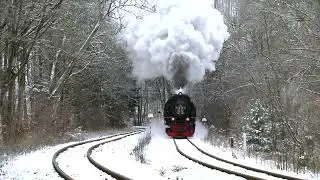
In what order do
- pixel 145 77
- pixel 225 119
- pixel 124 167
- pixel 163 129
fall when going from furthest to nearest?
1. pixel 225 119
2. pixel 163 129
3. pixel 145 77
4. pixel 124 167

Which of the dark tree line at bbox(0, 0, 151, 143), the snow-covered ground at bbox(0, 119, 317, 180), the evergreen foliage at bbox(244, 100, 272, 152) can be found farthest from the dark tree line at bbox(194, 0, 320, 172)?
the dark tree line at bbox(0, 0, 151, 143)

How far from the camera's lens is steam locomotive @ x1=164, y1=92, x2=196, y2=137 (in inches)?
1117

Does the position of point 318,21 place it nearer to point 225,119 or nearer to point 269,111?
point 269,111

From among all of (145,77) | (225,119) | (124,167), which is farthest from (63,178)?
(225,119)

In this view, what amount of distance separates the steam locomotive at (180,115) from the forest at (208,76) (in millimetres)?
1630

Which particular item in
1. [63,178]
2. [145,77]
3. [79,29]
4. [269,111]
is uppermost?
[79,29]

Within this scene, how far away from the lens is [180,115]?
28.3 m

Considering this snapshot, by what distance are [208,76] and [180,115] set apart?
1586cm

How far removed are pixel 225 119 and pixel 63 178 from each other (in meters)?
26.1

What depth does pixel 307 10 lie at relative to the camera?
1770 centimetres

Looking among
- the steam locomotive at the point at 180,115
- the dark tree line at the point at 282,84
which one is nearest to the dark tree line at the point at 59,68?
the steam locomotive at the point at 180,115

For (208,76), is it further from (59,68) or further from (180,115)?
(180,115)

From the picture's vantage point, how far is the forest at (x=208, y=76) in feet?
54.7

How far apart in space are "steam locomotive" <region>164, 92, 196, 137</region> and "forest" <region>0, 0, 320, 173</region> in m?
1.63
